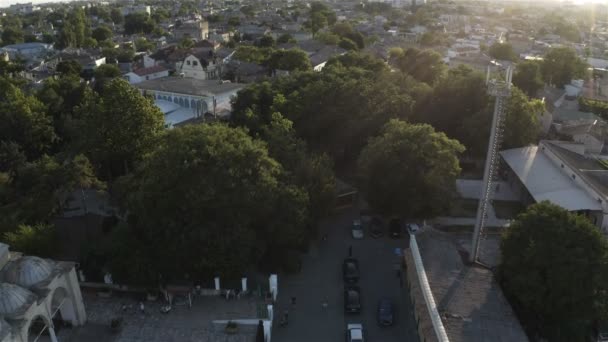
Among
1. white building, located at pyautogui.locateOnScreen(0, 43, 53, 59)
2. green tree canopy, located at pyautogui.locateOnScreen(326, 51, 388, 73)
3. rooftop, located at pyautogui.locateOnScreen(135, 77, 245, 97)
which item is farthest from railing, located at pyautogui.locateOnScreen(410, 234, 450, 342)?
white building, located at pyautogui.locateOnScreen(0, 43, 53, 59)

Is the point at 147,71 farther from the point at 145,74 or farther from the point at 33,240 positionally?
the point at 33,240

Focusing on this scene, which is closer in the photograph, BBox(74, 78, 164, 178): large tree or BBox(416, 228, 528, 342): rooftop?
BBox(416, 228, 528, 342): rooftop

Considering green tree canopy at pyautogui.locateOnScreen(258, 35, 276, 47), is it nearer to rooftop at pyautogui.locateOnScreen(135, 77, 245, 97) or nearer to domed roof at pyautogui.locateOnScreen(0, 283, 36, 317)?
rooftop at pyautogui.locateOnScreen(135, 77, 245, 97)

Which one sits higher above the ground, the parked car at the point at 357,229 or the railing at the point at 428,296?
the railing at the point at 428,296

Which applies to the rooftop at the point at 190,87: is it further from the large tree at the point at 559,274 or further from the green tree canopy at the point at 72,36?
the green tree canopy at the point at 72,36

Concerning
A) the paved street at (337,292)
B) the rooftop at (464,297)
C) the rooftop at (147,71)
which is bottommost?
the paved street at (337,292)

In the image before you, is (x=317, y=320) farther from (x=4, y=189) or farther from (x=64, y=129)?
(x=64, y=129)

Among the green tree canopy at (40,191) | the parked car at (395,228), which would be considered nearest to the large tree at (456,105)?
the parked car at (395,228)
